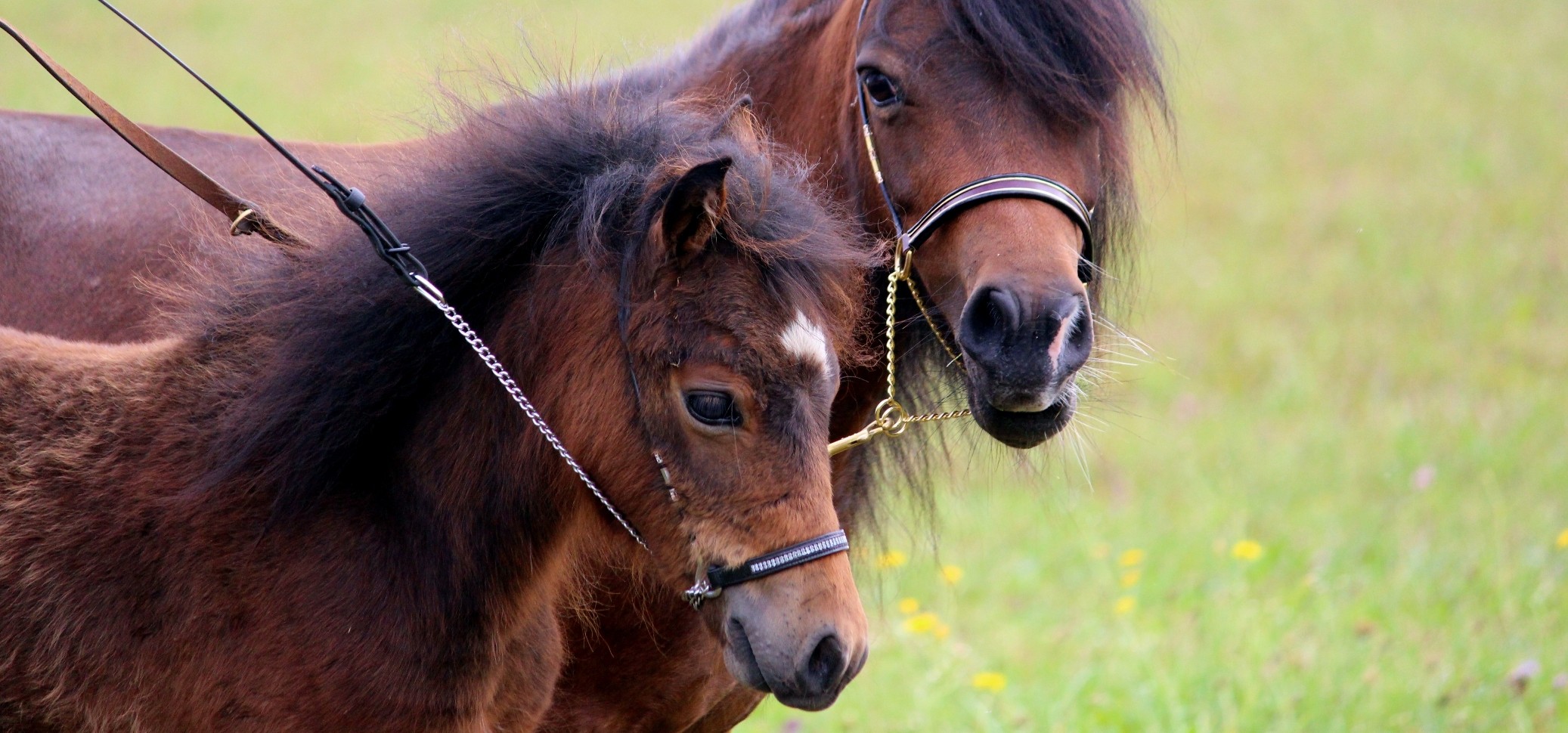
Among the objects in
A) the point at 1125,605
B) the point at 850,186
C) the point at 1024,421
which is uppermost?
the point at 850,186

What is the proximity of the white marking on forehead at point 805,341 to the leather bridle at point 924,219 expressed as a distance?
0.65 m

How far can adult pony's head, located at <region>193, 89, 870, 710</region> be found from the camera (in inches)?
91.9

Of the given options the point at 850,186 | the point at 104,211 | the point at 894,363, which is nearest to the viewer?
the point at 850,186

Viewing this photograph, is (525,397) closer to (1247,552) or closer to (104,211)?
(104,211)

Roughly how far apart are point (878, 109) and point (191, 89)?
12718mm

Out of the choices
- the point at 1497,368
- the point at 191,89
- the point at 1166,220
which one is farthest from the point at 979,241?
the point at 191,89

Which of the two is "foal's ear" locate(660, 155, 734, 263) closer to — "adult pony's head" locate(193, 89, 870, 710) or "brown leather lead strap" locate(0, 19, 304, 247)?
"adult pony's head" locate(193, 89, 870, 710)

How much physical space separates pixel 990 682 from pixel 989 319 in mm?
2421

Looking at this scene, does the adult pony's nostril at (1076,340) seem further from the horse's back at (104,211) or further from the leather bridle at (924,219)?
the horse's back at (104,211)

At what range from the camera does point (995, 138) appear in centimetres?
294

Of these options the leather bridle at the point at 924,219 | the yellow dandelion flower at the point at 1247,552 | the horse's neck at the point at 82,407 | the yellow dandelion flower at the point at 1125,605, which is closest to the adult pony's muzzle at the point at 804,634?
the leather bridle at the point at 924,219

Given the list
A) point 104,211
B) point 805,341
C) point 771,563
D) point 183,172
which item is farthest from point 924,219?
point 104,211

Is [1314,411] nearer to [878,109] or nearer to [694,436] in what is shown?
[878,109]

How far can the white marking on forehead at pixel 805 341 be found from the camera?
2363 millimetres
